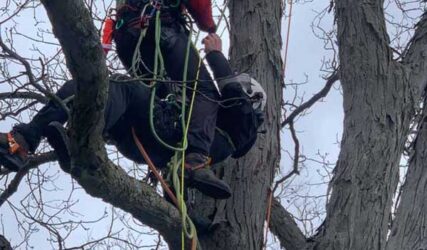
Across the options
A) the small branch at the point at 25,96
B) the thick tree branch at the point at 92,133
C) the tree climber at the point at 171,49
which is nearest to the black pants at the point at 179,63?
the tree climber at the point at 171,49

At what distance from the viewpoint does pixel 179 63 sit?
16.2 ft

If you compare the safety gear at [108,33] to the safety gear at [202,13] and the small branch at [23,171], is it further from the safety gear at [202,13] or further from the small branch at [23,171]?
the small branch at [23,171]

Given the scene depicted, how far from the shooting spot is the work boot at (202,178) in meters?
4.62

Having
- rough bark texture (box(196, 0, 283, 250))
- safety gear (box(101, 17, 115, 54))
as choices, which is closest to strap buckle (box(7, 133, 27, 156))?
safety gear (box(101, 17, 115, 54))

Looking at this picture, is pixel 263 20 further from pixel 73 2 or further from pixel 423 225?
pixel 73 2

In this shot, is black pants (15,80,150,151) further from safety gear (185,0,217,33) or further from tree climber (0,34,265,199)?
safety gear (185,0,217,33)

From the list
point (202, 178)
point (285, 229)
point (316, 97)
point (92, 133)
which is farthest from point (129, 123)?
point (316, 97)

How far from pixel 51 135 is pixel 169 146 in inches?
23.3

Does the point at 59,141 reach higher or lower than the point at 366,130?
lower

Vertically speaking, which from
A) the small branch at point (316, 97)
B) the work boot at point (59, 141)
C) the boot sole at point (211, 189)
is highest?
the small branch at point (316, 97)

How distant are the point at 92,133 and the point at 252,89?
4.07 ft

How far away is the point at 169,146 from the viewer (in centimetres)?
461

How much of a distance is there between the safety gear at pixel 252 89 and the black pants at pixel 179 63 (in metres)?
0.11

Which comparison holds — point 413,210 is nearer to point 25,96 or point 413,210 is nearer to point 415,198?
point 415,198
